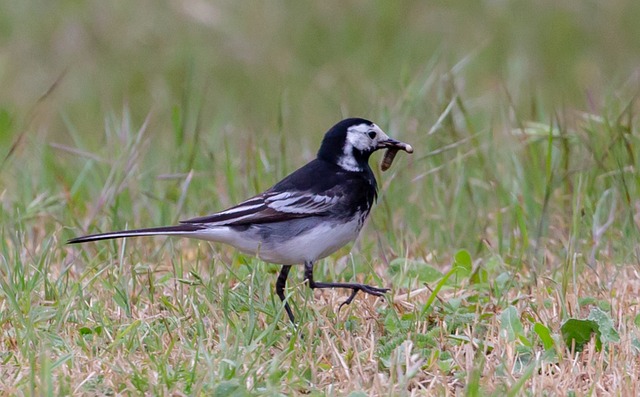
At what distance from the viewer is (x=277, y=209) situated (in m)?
5.64

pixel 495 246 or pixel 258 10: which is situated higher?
pixel 258 10

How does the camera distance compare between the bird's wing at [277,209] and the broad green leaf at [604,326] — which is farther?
the bird's wing at [277,209]

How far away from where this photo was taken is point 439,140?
7484 millimetres

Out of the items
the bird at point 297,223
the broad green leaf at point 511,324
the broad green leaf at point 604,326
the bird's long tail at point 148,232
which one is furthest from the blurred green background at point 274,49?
the broad green leaf at point 604,326

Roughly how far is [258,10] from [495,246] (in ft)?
20.8

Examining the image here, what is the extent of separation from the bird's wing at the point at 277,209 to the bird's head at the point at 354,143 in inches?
13.7

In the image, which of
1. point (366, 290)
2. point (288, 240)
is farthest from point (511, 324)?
point (288, 240)

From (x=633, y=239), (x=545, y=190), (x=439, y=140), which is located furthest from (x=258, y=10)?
(x=633, y=239)

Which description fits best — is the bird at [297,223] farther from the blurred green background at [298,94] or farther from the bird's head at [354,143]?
the blurred green background at [298,94]

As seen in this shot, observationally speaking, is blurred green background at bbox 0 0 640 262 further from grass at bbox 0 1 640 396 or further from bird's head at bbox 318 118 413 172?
bird's head at bbox 318 118 413 172

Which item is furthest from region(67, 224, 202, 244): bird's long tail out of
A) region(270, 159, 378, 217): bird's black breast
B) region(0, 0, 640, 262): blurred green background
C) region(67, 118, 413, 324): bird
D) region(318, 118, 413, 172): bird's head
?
region(0, 0, 640, 262): blurred green background

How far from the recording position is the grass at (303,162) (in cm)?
466

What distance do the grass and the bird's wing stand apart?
0.81 ft

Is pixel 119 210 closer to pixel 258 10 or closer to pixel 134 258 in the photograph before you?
pixel 134 258
